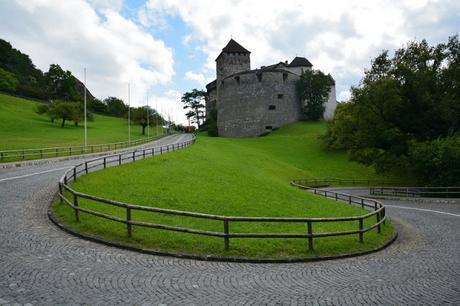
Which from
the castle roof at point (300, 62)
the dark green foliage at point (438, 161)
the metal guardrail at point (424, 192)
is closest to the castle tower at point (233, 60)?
the castle roof at point (300, 62)

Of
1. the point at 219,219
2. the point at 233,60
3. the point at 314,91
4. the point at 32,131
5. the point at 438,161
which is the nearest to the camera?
the point at 219,219

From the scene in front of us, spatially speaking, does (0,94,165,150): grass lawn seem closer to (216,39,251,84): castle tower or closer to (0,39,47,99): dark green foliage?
(0,39,47,99): dark green foliage

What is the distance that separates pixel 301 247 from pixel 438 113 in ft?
92.2

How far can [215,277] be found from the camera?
8039 millimetres

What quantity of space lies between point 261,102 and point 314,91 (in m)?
12.0

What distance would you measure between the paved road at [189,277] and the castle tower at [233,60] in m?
84.5

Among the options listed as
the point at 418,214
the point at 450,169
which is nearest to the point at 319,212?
the point at 418,214

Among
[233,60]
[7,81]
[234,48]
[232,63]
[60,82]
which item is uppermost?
[234,48]

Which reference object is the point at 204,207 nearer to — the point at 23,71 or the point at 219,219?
the point at 219,219

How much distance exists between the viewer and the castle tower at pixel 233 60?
Answer: 92875 millimetres

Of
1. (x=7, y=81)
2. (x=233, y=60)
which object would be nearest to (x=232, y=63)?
(x=233, y=60)

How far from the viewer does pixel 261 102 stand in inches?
3268

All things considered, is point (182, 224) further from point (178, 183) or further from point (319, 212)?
point (319, 212)

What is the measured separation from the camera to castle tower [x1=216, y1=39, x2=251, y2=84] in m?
92.9
